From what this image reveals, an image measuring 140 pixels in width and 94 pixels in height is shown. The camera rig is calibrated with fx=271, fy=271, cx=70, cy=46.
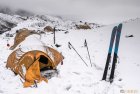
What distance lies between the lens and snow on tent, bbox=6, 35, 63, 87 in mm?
15508

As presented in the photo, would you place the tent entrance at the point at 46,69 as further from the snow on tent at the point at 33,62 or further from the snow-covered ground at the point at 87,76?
the snow-covered ground at the point at 87,76

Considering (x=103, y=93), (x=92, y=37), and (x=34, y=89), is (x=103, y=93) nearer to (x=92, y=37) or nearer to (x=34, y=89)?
(x=34, y=89)

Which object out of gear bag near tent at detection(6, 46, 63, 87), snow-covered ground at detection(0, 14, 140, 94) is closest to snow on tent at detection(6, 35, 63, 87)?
gear bag near tent at detection(6, 46, 63, 87)

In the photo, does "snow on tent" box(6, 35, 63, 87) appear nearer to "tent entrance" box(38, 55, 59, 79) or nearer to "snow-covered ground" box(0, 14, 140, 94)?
"tent entrance" box(38, 55, 59, 79)

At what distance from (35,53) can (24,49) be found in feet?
4.25

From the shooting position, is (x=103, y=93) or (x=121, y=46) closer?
(x=103, y=93)

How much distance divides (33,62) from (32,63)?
0.12 metres

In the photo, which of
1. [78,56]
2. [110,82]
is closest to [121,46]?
[78,56]

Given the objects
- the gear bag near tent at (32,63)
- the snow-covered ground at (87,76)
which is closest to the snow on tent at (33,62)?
the gear bag near tent at (32,63)

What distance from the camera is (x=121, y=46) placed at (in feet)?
74.0

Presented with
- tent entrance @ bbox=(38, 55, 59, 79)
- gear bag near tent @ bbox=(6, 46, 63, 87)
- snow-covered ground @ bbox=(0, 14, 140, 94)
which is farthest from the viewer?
tent entrance @ bbox=(38, 55, 59, 79)

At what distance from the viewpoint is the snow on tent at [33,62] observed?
15508 mm

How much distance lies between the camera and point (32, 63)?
1617cm

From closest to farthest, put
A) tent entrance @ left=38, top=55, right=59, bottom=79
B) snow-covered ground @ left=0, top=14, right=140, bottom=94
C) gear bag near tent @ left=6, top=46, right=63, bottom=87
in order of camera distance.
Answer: snow-covered ground @ left=0, top=14, right=140, bottom=94, gear bag near tent @ left=6, top=46, right=63, bottom=87, tent entrance @ left=38, top=55, right=59, bottom=79
